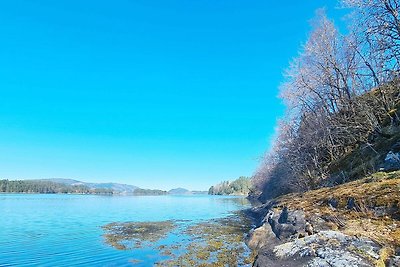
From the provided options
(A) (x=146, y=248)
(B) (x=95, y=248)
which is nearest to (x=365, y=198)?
(A) (x=146, y=248)

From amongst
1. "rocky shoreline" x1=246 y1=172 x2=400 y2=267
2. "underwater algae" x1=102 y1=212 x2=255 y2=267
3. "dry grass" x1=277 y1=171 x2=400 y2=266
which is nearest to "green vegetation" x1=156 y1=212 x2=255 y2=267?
"underwater algae" x1=102 y1=212 x2=255 y2=267

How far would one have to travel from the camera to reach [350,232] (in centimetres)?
898

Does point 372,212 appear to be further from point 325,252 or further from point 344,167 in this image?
point 344,167

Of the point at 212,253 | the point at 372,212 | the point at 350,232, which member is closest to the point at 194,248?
the point at 212,253

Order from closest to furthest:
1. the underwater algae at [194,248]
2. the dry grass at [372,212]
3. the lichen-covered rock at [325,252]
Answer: the lichen-covered rock at [325,252] → the dry grass at [372,212] → the underwater algae at [194,248]

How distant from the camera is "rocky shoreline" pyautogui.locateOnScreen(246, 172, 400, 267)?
7.44 meters

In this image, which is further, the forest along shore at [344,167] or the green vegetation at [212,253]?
the green vegetation at [212,253]

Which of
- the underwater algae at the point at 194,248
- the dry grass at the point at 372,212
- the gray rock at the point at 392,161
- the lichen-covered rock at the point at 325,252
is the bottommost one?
the underwater algae at the point at 194,248

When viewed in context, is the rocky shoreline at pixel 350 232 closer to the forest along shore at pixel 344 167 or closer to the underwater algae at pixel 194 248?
the forest along shore at pixel 344 167

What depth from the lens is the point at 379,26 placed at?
57.9 ft

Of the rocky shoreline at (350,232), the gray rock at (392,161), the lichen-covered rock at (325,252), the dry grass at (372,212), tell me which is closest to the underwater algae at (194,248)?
the rocky shoreline at (350,232)

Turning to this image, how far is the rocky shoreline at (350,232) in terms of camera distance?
7.44 m

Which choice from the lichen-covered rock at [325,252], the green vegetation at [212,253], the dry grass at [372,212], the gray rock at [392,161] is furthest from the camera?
the green vegetation at [212,253]

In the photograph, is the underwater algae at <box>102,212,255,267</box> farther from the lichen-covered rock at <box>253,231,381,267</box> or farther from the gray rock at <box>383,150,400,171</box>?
the gray rock at <box>383,150,400,171</box>
